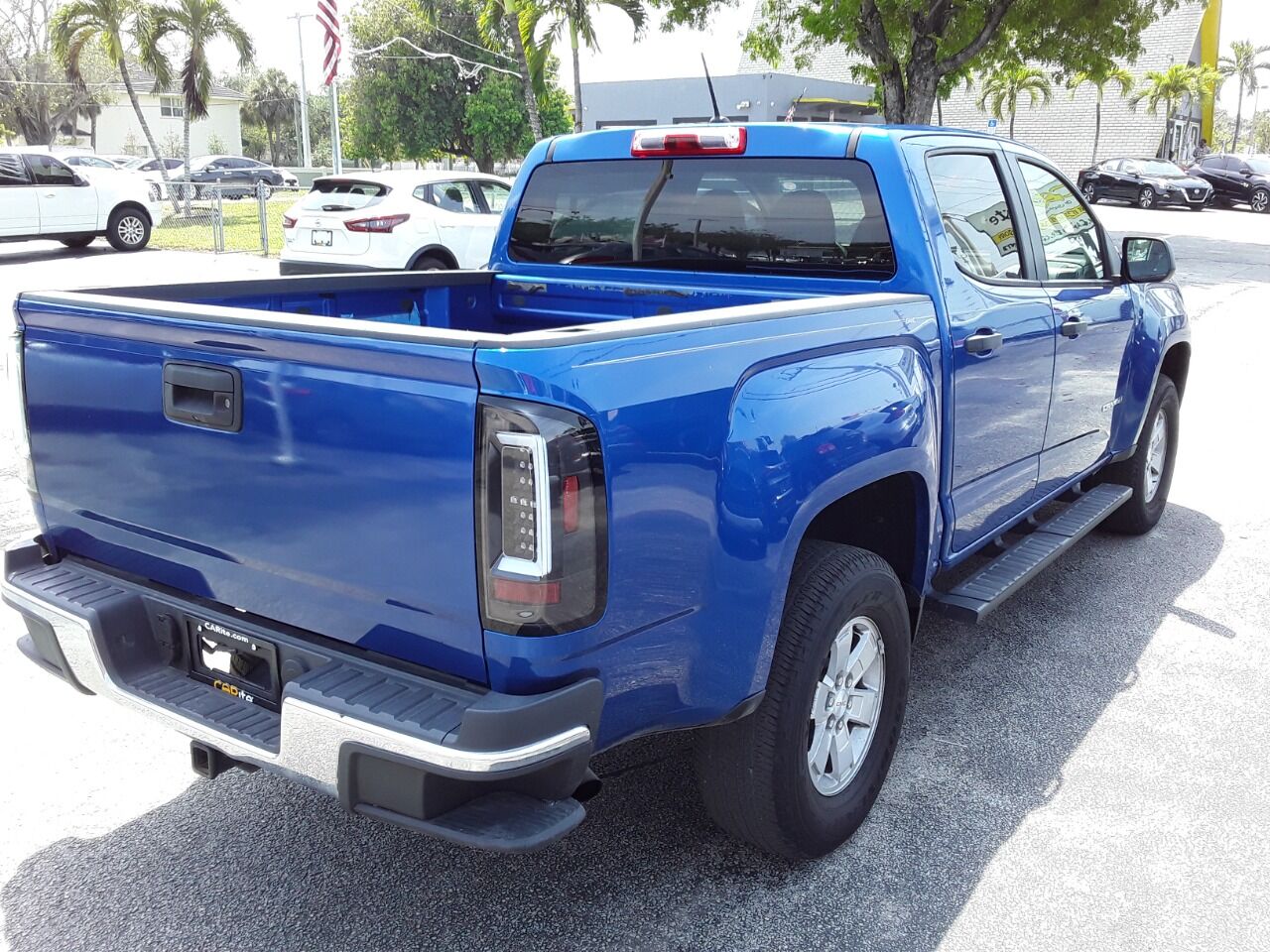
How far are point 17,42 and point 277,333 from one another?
60962mm

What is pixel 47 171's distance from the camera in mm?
18547

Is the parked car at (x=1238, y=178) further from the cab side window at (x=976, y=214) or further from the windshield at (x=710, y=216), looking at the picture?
the windshield at (x=710, y=216)

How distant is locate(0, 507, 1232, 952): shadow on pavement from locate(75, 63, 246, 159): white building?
2641 inches

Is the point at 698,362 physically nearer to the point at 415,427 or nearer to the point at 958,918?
the point at 415,427

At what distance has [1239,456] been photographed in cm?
751

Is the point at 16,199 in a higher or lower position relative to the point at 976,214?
lower

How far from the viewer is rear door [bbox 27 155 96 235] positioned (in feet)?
60.5

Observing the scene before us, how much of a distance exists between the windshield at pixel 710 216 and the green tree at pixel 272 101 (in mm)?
87477

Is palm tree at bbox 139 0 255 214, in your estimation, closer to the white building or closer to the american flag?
the american flag

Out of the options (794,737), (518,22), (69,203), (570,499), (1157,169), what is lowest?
(794,737)

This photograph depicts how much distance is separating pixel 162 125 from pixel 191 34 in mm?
47374

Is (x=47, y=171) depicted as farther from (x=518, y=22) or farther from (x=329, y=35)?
(x=518, y=22)

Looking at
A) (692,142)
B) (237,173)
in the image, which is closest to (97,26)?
(237,173)

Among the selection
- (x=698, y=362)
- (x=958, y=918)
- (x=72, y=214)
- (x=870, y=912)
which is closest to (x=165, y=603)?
(x=698, y=362)
